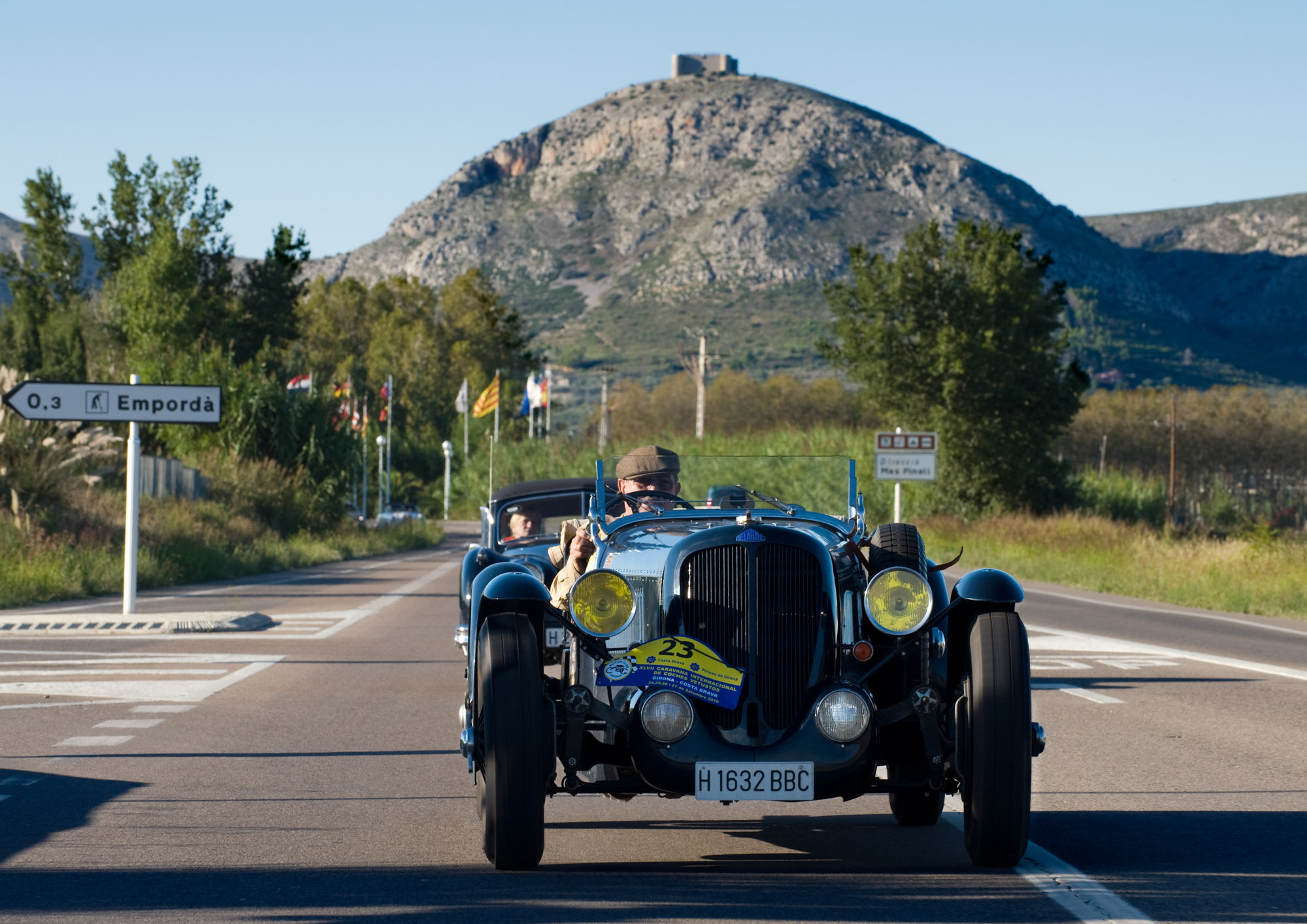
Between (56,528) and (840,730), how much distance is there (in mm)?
24294

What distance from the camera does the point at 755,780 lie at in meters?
5.86

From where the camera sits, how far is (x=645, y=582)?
6.41m

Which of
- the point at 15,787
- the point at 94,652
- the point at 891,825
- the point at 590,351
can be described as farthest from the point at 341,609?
the point at 590,351

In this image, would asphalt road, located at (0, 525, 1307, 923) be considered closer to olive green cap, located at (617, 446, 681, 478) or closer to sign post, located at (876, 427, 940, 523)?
olive green cap, located at (617, 446, 681, 478)

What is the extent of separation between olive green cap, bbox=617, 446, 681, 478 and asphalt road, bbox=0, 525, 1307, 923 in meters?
1.71

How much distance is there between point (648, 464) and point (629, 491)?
0.19m

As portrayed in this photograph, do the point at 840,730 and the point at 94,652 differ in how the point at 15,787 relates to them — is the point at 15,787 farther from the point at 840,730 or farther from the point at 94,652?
the point at 94,652

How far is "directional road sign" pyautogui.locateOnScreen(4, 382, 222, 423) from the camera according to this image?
17562mm

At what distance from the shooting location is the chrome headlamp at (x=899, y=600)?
620cm

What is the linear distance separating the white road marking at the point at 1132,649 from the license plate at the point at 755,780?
9.91m

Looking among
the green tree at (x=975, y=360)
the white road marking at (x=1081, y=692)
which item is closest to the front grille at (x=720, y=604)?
the white road marking at (x=1081, y=692)

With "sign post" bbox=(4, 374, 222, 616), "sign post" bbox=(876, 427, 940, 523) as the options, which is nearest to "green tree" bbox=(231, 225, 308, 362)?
"sign post" bbox=(876, 427, 940, 523)

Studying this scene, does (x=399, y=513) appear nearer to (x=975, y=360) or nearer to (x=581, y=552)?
(x=975, y=360)

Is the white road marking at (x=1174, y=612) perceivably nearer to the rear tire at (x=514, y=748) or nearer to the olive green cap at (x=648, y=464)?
the olive green cap at (x=648, y=464)
